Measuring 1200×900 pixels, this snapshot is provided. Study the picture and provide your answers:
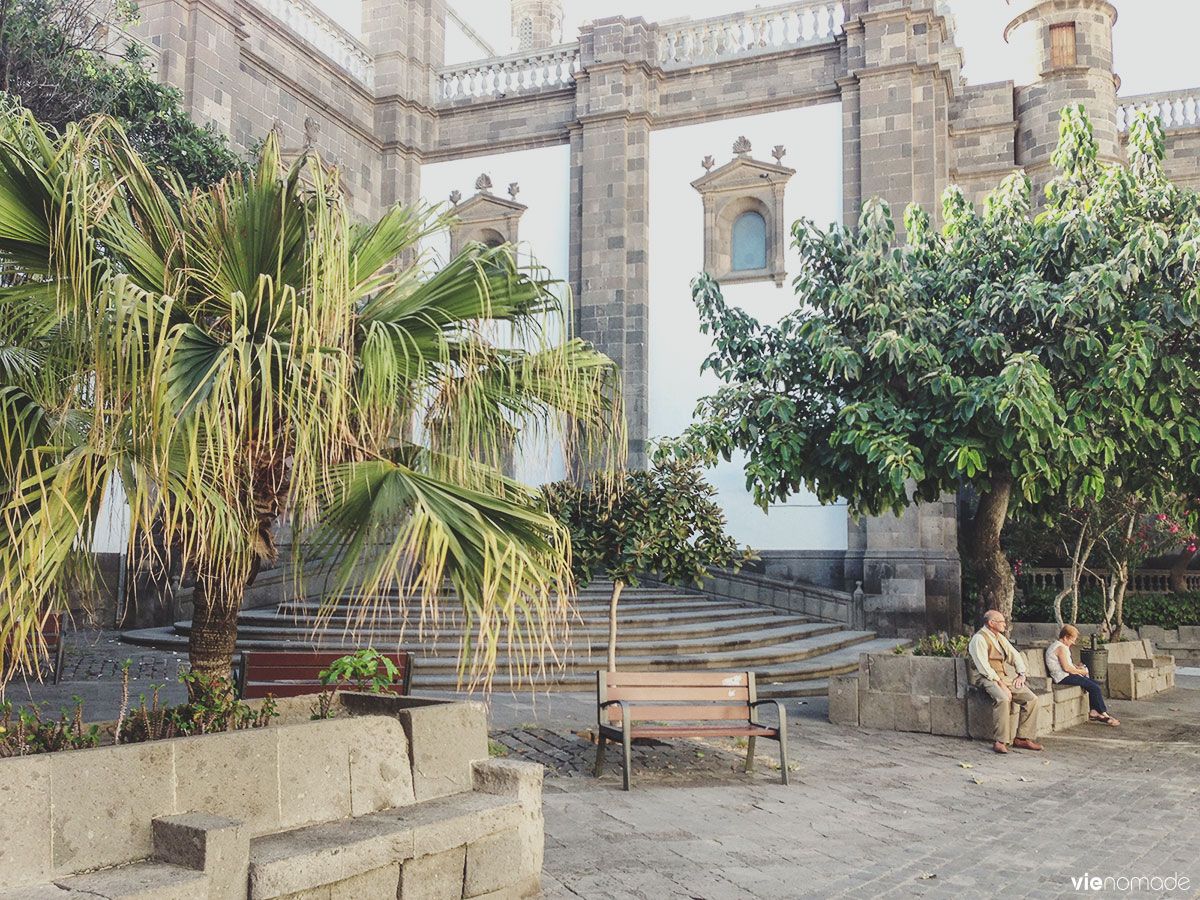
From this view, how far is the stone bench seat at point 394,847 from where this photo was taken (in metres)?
3.81

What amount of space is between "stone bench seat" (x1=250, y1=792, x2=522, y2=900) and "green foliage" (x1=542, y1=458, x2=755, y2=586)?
4.29m

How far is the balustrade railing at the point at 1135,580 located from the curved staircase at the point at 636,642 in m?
4.75

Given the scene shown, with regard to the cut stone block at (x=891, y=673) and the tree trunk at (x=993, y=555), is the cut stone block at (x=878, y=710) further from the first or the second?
the tree trunk at (x=993, y=555)

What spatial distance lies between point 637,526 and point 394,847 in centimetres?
511

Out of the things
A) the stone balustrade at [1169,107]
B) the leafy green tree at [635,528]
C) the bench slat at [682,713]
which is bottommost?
the bench slat at [682,713]

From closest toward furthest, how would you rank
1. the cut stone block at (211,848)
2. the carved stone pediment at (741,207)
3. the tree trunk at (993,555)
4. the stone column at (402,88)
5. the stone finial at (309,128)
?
the cut stone block at (211,848) → the tree trunk at (993,555) → the carved stone pediment at (741,207) → the stone finial at (309,128) → the stone column at (402,88)

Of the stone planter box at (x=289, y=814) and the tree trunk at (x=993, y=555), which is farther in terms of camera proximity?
the tree trunk at (x=993, y=555)

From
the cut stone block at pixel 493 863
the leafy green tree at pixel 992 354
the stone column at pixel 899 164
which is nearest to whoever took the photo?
the cut stone block at pixel 493 863

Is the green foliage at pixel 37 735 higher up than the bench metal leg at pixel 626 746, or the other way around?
the green foliage at pixel 37 735

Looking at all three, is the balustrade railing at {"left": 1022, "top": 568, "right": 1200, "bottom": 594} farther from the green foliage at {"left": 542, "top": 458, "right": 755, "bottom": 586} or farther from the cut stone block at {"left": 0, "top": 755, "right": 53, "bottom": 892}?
the cut stone block at {"left": 0, "top": 755, "right": 53, "bottom": 892}

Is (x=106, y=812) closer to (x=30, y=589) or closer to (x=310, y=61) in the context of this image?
(x=30, y=589)

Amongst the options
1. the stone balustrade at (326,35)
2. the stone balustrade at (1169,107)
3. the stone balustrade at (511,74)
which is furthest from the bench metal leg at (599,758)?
the stone balustrade at (1169,107)

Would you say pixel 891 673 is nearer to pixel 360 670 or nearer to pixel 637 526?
pixel 637 526

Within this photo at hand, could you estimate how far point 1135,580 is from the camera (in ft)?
67.3
